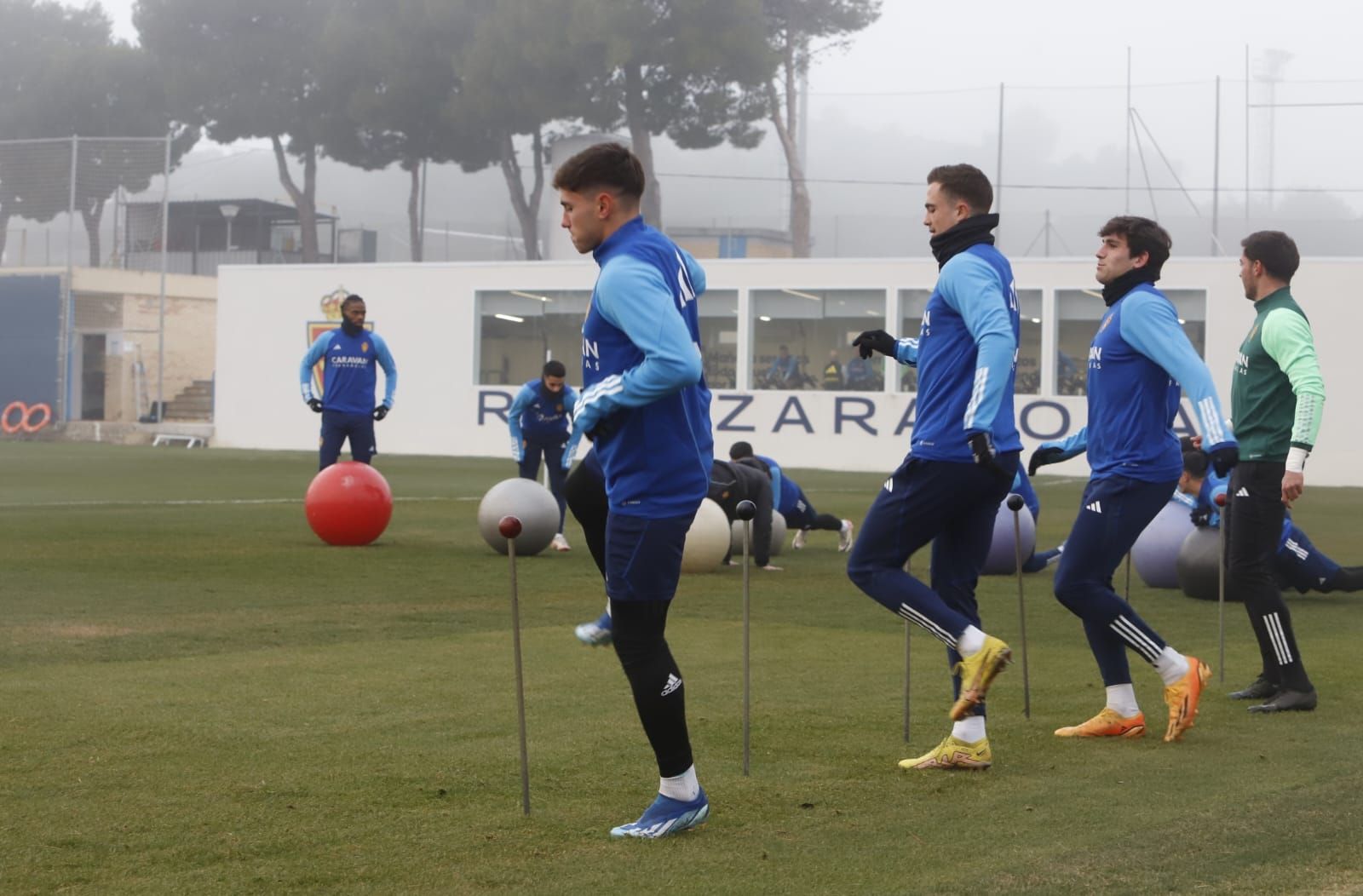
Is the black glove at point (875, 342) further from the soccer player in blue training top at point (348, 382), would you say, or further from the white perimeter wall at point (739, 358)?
the white perimeter wall at point (739, 358)

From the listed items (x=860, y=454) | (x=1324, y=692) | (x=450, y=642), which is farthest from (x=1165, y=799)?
(x=860, y=454)

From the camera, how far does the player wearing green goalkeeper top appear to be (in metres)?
7.59

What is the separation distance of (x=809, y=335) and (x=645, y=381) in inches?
1240

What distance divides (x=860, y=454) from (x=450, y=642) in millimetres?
26159

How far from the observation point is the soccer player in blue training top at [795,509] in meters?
15.1

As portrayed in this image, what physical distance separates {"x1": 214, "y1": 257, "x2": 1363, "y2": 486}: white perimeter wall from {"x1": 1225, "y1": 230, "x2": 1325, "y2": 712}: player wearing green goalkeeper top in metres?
25.2

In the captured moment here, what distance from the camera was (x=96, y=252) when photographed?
4644 centimetres

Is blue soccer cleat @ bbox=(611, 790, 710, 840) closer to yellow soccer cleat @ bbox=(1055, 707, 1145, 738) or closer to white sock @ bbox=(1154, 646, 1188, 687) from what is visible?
yellow soccer cleat @ bbox=(1055, 707, 1145, 738)

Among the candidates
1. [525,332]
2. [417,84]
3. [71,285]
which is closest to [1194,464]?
[525,332]

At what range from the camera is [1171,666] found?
22.2 ft

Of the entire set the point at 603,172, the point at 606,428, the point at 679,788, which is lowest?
the point at 679,788

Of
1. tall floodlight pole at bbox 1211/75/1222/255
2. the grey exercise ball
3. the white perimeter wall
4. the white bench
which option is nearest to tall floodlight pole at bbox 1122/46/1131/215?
tall floodlight pole at bbox 1211/75/1222/255

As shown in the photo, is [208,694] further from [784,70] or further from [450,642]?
[784,70]

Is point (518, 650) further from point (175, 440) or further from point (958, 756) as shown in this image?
point (175, 440)
